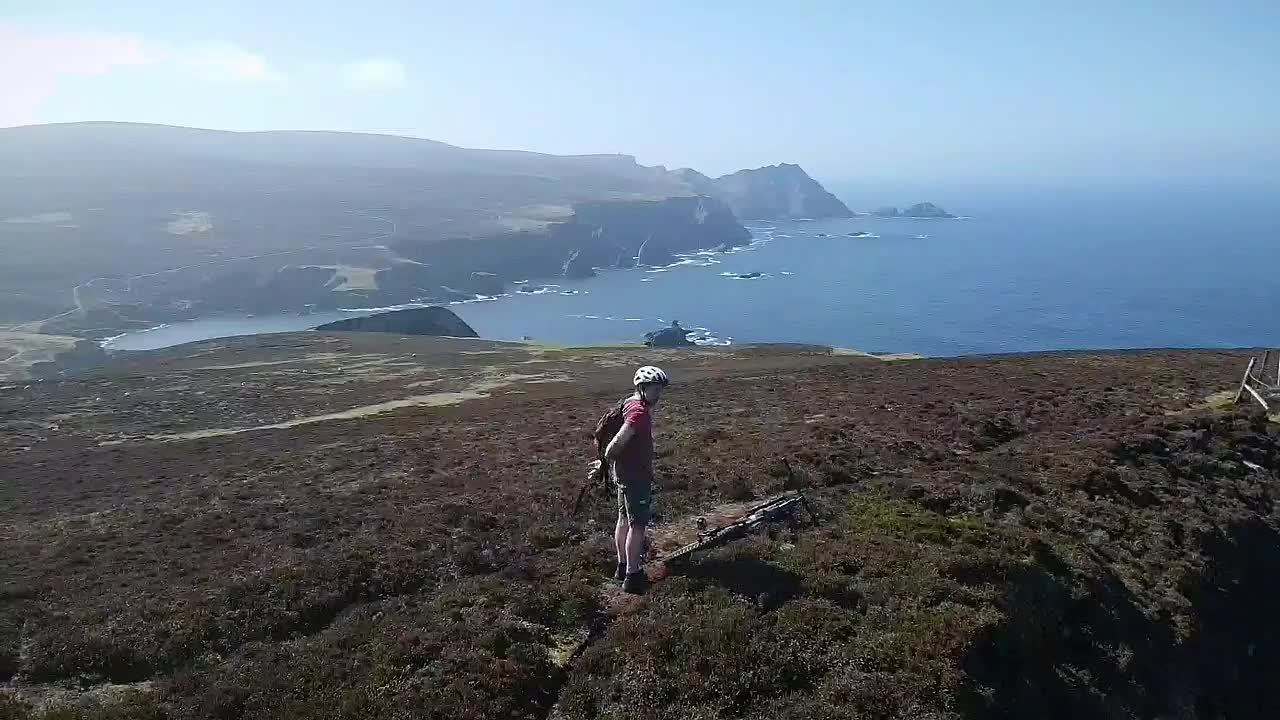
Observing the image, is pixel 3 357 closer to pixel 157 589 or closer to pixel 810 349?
pixel 810 349

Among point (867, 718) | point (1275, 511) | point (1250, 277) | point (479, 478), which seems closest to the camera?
point (867, 718)

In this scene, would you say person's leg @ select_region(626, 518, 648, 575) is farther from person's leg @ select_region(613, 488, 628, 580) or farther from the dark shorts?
person's leg @ select_region(613, 488, 628, 580)

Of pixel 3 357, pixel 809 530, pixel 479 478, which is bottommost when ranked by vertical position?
pixel 3 357

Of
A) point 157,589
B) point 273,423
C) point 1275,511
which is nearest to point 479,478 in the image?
point 157,589

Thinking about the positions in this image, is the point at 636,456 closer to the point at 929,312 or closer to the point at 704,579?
the point at 704,579

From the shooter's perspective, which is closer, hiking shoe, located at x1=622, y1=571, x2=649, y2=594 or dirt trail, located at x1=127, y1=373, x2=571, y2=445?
hiking shoe, located at x1=622, y1=571, x2=649, y2=594

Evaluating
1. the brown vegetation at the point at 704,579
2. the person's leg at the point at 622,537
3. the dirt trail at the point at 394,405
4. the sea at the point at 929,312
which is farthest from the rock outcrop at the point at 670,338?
the person's leg at the point at 622,537

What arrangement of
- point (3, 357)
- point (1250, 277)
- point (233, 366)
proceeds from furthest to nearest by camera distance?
point (1250, 277), point (3, 357), point (233, 366)

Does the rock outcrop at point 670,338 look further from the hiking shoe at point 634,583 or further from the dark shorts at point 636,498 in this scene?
the dark shorts at point 636,498

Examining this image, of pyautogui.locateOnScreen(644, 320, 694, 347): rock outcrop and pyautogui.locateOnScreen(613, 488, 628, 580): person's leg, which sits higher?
pyautogui.locateOnScreen(613, 488, 628, 580): person's leg

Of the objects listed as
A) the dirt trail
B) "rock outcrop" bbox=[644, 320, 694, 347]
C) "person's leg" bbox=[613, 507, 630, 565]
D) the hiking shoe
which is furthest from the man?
"rock outcrop" bbox=[644, 320, 694, 347]
